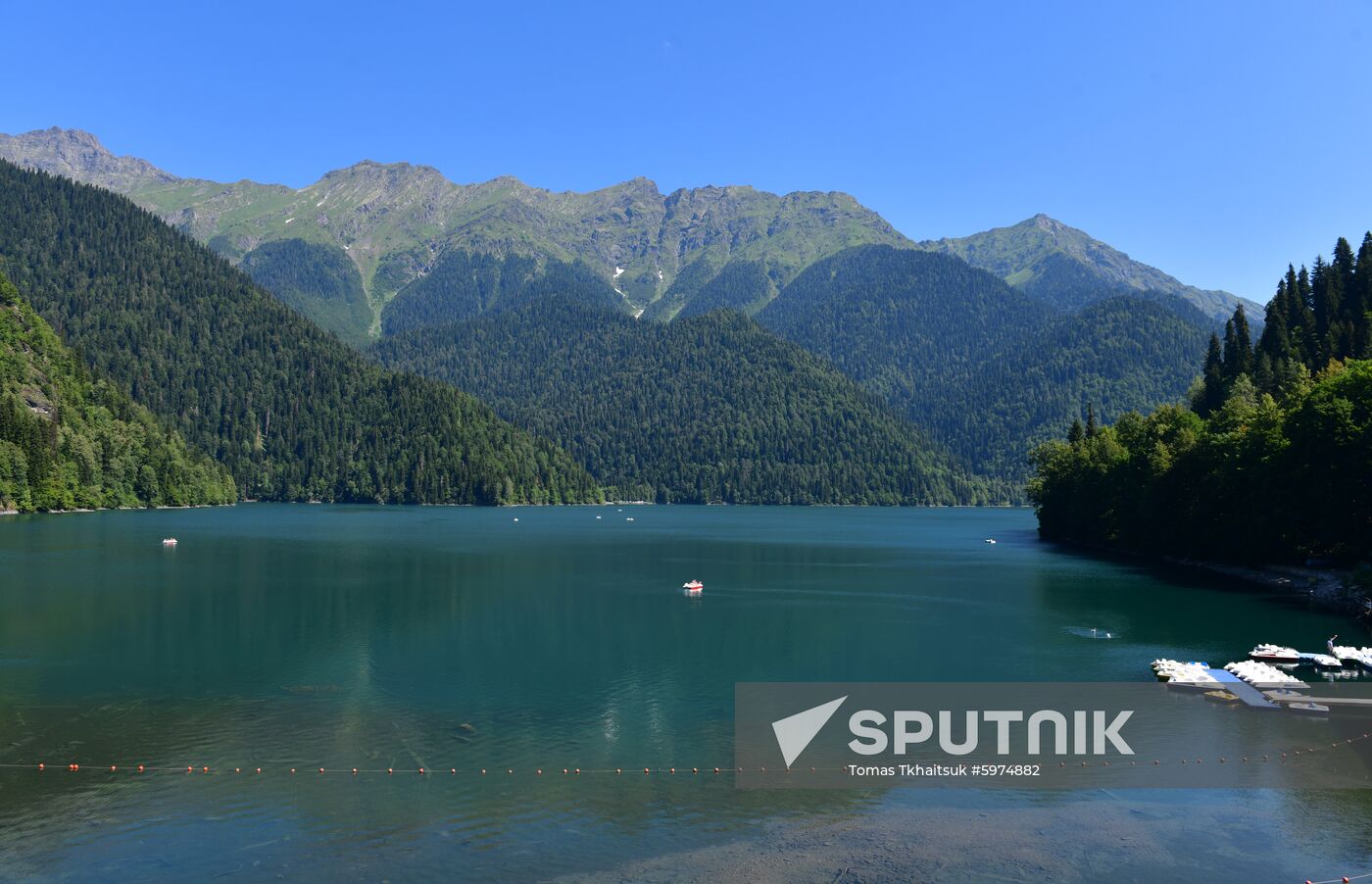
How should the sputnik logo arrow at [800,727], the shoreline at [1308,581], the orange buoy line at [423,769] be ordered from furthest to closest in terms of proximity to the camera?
the shoreline at [1308,581]
the sputnik logo arrow at [800,727]
the orange buoy line at [423,769]

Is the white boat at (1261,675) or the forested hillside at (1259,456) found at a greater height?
the forested hillside at (1259,456)

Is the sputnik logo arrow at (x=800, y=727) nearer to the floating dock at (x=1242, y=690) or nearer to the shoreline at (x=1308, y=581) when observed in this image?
the floating dock at (x=1242, y=690)

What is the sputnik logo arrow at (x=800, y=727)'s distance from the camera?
4262 centimetres

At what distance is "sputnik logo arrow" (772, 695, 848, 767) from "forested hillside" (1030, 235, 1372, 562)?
65.7 meters

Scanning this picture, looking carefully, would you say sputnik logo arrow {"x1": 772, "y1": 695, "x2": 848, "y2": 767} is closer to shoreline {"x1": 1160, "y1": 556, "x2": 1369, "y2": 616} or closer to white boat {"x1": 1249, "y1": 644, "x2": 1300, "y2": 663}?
white boat {"x1": 1249, "y1": 644, "x2": 1300, "y2": 663}

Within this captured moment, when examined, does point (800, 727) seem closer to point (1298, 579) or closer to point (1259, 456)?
point (1298, 579)

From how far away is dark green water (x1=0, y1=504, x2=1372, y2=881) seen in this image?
31.1 metres

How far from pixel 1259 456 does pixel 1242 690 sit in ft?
202

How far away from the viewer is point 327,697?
169ft

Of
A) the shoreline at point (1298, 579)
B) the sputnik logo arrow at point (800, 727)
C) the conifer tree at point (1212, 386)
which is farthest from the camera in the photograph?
the conifer tree at point (1212, 386)

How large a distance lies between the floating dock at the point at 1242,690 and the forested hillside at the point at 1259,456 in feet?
139

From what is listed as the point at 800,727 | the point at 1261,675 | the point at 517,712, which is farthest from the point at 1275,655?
the point at 517,712

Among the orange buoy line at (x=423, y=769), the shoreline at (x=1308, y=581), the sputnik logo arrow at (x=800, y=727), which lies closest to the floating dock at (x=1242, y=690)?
the orange buoy line at (x=423, y=769)

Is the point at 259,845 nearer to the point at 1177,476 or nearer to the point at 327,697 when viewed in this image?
the point at 327,697
